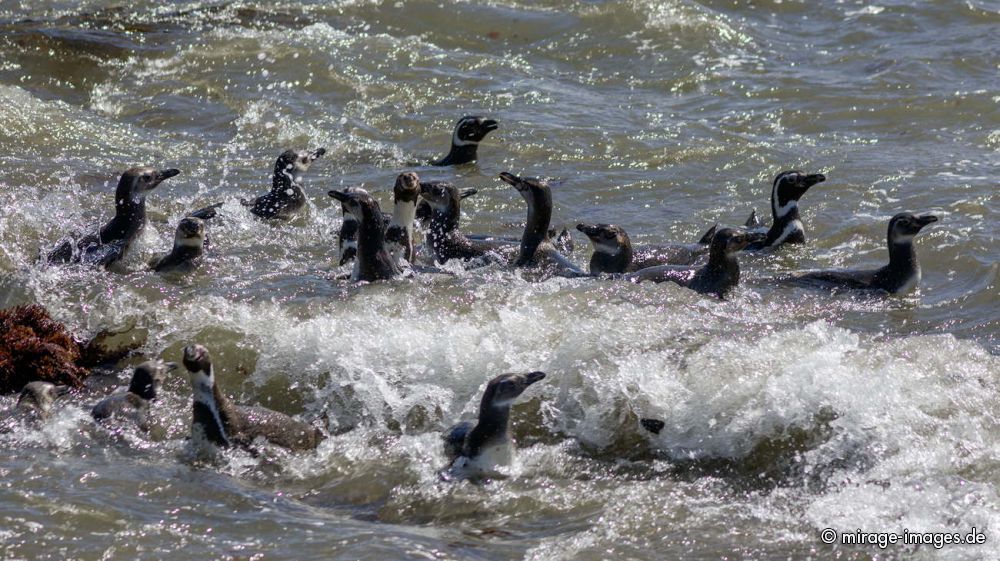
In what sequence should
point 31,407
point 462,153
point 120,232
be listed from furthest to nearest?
1. point 462,153
2. point 120,232
3. point 31,407

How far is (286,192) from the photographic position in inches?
445

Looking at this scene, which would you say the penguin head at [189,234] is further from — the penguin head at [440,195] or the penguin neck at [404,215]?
the penguin head at [440,195]

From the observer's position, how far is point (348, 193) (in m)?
9.48

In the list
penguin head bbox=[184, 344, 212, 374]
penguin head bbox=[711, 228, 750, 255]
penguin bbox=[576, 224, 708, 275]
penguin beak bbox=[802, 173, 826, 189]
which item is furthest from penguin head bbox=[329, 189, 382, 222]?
penguin beak bbox=[802, 173, 826, 189]

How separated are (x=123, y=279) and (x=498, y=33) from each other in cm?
972

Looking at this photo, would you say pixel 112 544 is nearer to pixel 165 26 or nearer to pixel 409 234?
pixel 409 234

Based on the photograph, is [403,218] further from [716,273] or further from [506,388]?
[506,388]

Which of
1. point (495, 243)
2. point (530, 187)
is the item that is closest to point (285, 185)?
point (495, 243)

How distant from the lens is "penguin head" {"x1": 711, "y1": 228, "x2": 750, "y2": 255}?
907 centimetres

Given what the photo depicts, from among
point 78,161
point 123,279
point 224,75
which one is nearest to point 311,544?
point 123,279

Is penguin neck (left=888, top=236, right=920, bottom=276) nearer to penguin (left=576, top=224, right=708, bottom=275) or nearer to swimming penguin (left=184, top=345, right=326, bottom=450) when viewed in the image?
penguin (left=576, top=224, right=708, bottom=275)

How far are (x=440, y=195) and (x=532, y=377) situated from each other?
374cm

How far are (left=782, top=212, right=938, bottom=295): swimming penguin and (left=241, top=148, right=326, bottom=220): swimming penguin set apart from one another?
13.8ft

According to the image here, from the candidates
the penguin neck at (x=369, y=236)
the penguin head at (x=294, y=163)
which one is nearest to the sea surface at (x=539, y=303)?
the penguin neck at (x=369, y=236)
